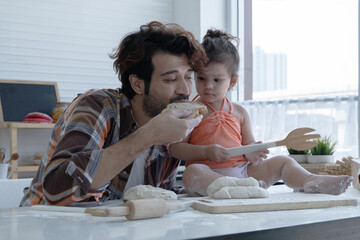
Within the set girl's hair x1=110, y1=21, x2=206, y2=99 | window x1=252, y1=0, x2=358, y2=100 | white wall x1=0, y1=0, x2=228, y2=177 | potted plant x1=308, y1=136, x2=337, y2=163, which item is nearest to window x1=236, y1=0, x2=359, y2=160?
window x1=252, y1=0, x2=358, y2=100

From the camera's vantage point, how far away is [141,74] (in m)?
1.72

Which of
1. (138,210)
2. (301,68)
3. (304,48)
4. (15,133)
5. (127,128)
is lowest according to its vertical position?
(15,133)

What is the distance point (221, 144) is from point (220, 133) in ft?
0.16

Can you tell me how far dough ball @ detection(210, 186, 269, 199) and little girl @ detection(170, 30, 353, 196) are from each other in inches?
8.4

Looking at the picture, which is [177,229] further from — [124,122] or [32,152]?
[32,152]

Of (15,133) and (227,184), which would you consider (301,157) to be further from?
(15,133)

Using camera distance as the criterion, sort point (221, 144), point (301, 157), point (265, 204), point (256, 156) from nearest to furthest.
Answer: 1. point (265, 204)
2. point (256, 156)
3. point (221, 144)
4. point (301, 157)

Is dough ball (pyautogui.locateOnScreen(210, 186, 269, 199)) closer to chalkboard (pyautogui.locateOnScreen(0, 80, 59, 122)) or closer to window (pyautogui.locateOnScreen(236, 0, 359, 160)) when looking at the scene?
window (pyautogui.locateOnScreen(236, 0, 359, 160))

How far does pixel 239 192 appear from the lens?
1.16m

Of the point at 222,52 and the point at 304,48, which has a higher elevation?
the point at 304,48

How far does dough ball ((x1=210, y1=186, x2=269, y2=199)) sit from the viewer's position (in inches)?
45.4

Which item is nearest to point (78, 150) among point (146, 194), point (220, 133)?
point (146, 194)

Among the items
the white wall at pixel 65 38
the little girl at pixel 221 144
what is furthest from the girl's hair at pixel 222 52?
the white wall at pixel 65 38

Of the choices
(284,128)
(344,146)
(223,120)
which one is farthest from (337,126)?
(223,120)
